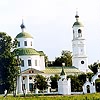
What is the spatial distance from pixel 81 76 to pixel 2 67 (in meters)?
20.6

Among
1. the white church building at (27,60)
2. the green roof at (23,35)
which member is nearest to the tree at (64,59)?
the white church building at (27,60)

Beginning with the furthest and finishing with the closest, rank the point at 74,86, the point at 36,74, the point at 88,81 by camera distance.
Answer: the point at 36,74
the point at 74,86
the point at 88,81

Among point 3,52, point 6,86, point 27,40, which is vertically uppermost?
point 27,40

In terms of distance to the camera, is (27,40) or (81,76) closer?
(81,76)

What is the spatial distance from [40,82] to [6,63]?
15.3m

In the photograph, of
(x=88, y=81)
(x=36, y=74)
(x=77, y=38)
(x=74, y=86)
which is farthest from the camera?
(x=77, y=38)

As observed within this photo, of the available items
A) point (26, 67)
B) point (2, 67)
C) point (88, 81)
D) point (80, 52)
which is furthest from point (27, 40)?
point (2, 67)

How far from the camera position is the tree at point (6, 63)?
59.5m

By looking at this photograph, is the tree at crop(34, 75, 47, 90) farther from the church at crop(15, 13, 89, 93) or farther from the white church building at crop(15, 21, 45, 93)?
the white church building at crop(15, 21, 45, 93)

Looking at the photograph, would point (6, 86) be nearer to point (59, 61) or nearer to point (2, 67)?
point (2, 67)

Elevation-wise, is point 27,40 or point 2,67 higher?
point 27,40

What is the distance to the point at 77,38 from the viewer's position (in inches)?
3415

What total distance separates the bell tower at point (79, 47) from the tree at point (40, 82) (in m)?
12.9

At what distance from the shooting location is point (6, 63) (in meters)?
60.4
